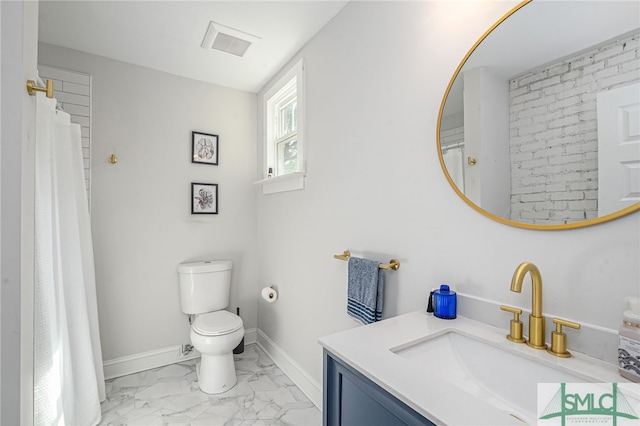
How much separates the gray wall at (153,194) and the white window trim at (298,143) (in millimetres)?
283

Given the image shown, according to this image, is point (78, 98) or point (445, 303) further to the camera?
point (78, 98)

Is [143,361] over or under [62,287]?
under

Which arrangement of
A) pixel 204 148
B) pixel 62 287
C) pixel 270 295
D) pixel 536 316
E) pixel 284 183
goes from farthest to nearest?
pixel 204 148
pixel 270 295
pixel 284 183
pixel 62 287
pixel 536 316

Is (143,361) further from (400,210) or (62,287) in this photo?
(400,210)

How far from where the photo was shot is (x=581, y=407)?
64 centimetres

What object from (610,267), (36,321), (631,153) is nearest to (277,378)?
(36,321)

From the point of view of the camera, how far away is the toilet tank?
7.77ft

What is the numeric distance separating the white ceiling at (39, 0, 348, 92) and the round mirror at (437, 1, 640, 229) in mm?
1116

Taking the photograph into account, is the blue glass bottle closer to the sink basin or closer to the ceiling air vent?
the sink basin

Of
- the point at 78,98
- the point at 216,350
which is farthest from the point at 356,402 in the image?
the point at 78,98

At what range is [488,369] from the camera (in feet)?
2.93

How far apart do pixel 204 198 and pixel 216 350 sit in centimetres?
126

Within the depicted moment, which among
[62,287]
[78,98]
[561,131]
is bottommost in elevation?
[62,287]

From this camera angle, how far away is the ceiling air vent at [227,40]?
76.1 inches
